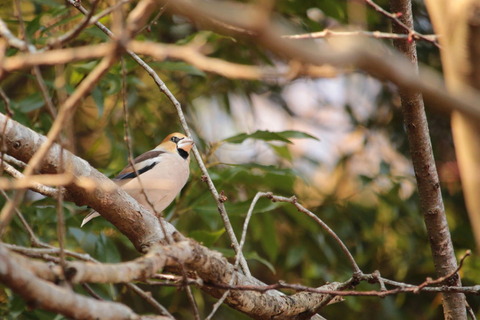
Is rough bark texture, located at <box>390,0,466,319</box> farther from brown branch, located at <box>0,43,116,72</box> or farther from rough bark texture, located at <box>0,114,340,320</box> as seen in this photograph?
brown branch, located at <box>0,43,116,72</box>

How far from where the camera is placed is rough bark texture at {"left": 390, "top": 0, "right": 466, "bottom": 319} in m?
3.34

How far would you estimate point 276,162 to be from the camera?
7.29 metres

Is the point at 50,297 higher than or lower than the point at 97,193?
lower

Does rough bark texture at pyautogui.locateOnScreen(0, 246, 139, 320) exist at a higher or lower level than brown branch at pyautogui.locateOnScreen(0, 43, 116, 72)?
lower

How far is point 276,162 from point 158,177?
226 cm

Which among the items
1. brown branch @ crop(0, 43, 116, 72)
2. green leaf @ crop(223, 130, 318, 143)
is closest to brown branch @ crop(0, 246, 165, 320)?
brown branch @ crop(0, 43, 116, 72)

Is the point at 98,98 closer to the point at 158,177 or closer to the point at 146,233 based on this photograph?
the point at 158,177

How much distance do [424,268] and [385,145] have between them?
1538 mm

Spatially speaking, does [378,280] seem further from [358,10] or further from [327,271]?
[327,271]

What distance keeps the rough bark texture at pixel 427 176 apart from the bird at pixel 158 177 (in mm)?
1842

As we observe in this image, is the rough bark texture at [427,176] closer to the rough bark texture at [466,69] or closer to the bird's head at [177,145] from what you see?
the rough bark texture at [466,69]

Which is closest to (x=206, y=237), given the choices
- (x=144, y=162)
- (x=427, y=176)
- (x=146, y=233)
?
(x=144, y=162)

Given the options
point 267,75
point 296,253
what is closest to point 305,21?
point 296,253

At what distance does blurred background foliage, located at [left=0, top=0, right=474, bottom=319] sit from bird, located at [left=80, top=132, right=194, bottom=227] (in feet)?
0.61
